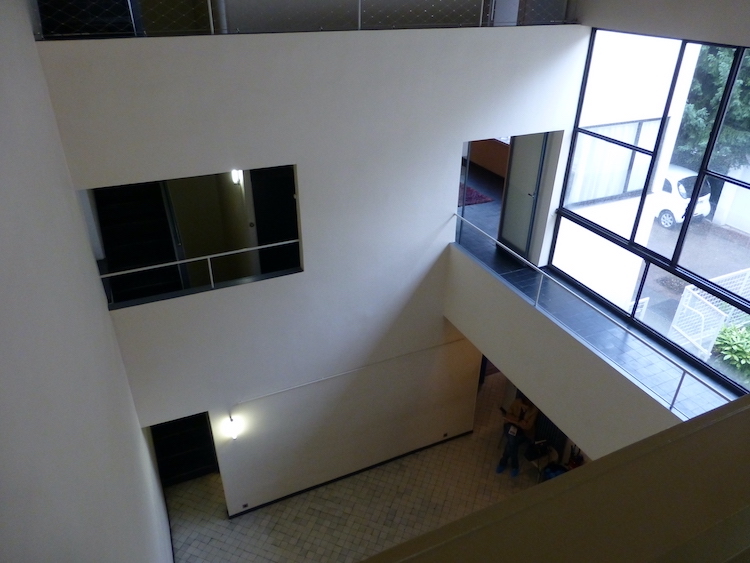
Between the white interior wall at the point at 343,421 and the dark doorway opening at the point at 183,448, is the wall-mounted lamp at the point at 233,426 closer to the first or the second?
the white interior wall at the point at 343,421

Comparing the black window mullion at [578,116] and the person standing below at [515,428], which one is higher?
the black window mullion at [578,116]

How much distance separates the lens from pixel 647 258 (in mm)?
5188

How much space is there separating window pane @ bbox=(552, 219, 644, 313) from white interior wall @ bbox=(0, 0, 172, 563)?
467cm

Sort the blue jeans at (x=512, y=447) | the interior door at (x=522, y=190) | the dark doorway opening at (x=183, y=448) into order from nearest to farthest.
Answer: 1. the interior door at (x=522, y=190)
2. the dark doorway opening at (x=183, y=448)
3. the blue jeans at (x=512, y=447)

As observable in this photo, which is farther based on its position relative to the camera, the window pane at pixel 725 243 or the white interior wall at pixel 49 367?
the window pane at pixel 725 243

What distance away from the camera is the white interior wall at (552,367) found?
13.8 ft

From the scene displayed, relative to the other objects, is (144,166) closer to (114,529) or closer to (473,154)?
(114,529)

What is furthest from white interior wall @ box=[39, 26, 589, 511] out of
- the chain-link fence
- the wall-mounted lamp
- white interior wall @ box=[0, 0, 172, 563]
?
white interior wall @ box=[0, 0, 172, 563]

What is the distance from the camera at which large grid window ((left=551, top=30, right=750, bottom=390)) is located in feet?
14.3

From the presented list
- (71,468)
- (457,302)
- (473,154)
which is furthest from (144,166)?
(473,154)

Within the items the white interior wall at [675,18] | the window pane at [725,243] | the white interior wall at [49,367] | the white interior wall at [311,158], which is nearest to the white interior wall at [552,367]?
the white interior wall at [311,158]

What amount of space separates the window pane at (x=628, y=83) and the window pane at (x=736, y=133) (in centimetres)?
59

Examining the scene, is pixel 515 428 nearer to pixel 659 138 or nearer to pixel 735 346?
pixel 735 346

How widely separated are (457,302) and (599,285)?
149cm
